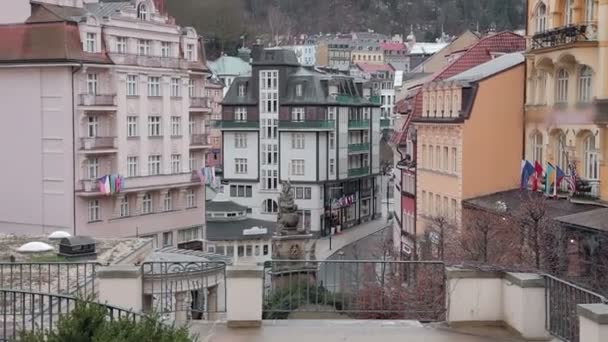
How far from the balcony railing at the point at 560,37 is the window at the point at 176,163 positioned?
2316 centimetres

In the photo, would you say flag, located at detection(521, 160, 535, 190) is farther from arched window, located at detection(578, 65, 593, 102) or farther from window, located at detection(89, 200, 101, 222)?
window, located at detection(89, 200, 101, 222)

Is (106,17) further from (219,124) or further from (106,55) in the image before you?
(219,124)

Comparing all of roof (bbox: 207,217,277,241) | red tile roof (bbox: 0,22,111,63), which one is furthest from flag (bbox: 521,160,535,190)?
roof (bbox: 207,217,277,241)

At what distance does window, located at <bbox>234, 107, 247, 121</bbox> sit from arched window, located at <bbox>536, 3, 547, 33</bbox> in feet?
127

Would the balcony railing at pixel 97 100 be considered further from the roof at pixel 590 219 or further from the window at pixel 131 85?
the roof at pixel 590 219

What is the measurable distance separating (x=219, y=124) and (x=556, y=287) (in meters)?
61.4

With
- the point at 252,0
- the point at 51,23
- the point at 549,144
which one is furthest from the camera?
the point at 252,0

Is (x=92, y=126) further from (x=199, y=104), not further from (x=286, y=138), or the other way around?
(x=286, y=138)

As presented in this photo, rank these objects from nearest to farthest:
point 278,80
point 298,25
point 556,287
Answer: point 556,287 → point 278,80 → point 298,25

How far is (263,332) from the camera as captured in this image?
12492 millimetres

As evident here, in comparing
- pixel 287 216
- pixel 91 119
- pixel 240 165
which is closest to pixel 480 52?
pixel 287 216

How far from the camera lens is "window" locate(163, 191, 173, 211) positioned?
50.4 metres

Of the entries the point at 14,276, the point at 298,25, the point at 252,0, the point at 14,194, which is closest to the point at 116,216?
the point at 14,194

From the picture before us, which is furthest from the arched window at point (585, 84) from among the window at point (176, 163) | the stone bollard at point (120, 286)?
the window at point (176, 163)
